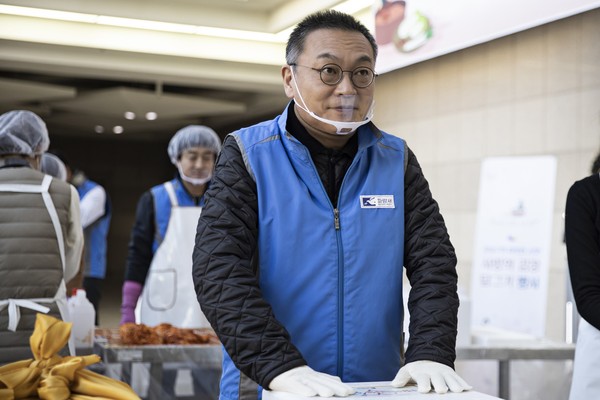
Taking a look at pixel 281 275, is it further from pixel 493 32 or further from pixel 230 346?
pixel 493 32

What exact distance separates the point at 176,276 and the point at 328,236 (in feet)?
8.60

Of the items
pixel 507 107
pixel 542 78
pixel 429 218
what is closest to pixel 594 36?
pixel 542 78

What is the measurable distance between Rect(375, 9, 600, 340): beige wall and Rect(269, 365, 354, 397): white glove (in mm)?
4374

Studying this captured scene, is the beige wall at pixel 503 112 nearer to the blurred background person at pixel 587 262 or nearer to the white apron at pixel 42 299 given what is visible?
the blurred background person at pixel 587 262

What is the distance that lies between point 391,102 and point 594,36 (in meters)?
2.97

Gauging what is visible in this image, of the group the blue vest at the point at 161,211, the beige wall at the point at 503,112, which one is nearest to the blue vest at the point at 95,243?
the blue vest at the point at 161,211

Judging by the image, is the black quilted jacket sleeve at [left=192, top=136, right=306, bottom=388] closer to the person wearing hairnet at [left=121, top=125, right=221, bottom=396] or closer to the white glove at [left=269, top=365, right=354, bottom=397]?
the white glove at [left=269, top=365, right=354, bottom=397]

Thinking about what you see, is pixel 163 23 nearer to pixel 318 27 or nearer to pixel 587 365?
pixel 587 365

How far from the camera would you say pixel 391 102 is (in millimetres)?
8008

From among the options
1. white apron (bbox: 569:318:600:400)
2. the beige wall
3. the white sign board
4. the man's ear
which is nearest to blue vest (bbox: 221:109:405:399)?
the man's ear

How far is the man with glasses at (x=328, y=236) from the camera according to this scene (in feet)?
4.85

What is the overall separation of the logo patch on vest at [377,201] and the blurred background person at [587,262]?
2.75 ft

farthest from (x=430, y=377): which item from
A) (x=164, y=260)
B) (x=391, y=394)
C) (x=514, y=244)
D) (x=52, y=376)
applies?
(x=514, y=244)

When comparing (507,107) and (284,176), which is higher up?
(507,107)
